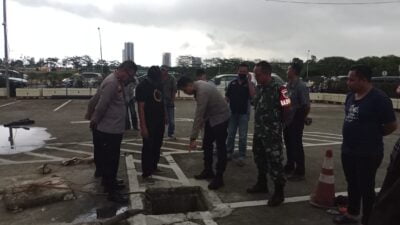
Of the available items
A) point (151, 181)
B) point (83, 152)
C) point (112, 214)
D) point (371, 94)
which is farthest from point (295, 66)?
point (83, 152)

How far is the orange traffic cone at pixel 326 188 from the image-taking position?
5.16 metres

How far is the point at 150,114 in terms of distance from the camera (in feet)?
20.9

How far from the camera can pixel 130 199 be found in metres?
5.50

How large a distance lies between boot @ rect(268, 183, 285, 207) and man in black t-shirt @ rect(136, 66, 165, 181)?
2130mm

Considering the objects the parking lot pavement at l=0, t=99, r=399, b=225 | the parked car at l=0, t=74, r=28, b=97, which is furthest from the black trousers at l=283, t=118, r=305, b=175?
the parked car at l=0, t=74, r=28, b=97

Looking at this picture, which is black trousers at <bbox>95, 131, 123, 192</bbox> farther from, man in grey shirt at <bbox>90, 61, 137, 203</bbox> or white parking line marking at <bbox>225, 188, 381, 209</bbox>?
white parking line marking at <bbox>225, 188, 381, 209</bbox>

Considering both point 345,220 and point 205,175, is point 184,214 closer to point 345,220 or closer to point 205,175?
point 205,175

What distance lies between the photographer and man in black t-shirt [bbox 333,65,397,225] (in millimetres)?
4273

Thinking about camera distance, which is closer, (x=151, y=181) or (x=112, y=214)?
(x=112, y=214)

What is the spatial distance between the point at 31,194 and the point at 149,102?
6.94 ft

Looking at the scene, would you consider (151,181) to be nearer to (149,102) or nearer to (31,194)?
(149,102)

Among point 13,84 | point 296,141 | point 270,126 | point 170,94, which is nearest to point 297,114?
point 296,141

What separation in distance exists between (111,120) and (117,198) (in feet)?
3.41

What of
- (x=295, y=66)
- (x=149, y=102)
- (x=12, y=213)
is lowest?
(x=12, y=213)
